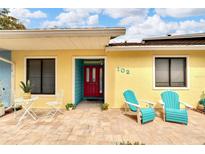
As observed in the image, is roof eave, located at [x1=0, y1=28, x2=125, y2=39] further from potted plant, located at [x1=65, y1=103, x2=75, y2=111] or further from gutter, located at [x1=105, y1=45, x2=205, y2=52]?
potted plant, located at [x1=65, y1=103, x2=75, y2=111]

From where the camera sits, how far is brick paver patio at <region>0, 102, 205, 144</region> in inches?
158

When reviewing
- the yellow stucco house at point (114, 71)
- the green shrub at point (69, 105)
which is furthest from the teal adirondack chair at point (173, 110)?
the green shrub at point (69, 105)

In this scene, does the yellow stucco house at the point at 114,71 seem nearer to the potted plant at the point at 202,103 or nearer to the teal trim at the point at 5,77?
the teal trim at the point at 5,77

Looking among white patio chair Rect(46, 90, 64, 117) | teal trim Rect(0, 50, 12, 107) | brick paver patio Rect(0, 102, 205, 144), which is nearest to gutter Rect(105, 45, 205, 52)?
white patio chair Rect(46, 90, 64, 117)

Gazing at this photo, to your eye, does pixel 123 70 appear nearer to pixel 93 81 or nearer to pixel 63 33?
pixel 93 81

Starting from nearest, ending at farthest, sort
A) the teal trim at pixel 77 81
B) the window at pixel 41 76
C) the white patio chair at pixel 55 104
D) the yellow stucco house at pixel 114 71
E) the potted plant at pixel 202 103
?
the white patio chair at pixel 55 104 < the potted plant at pixel 202 103 < the yellow stucco house at pixel 114 71 < the window at pixel 41 76 < the teal trim at pixel 77 81

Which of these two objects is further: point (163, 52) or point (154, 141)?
point (163, 52)

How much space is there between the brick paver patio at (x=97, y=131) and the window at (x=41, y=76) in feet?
7.41

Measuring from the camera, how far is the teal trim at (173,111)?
5430 mm

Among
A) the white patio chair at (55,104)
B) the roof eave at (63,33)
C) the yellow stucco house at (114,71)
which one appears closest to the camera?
the roof eave at (63,33)
